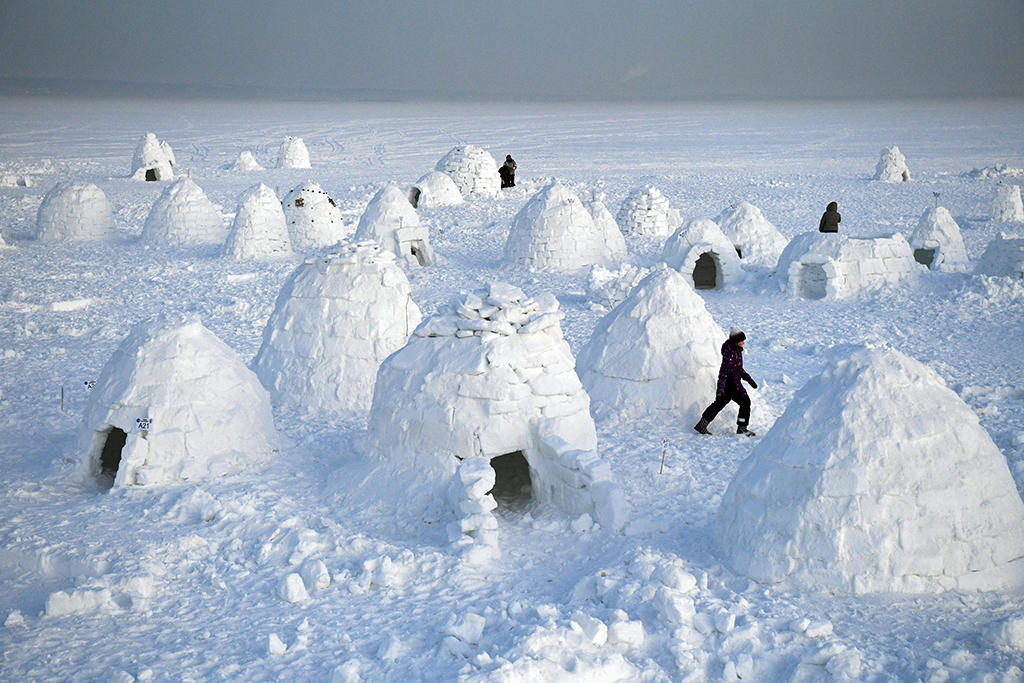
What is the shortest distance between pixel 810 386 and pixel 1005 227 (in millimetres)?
18649

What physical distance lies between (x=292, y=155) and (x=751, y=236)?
891 inches

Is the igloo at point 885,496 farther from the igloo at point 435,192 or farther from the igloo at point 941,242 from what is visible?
the igloo at point 435,192

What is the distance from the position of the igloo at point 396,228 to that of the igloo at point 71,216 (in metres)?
6.67

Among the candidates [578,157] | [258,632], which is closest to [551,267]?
[258,632]

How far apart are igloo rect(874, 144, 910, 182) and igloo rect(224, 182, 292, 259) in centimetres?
2138

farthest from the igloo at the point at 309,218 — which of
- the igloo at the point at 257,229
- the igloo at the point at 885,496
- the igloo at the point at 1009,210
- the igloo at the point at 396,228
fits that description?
the igloo at the point at 1009,210

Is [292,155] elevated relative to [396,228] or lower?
elevated

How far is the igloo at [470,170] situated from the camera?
1061 inches

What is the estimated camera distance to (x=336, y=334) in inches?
385

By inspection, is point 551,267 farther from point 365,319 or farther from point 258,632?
point 258,632

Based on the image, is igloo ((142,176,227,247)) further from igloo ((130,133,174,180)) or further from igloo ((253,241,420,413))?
igloo ((130,133,174,180))

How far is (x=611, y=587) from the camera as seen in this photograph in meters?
5.93

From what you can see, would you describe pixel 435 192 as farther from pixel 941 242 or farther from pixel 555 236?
pixel 941 242

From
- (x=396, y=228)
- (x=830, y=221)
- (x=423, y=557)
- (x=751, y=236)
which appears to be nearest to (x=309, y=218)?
(x=396, y=228)
